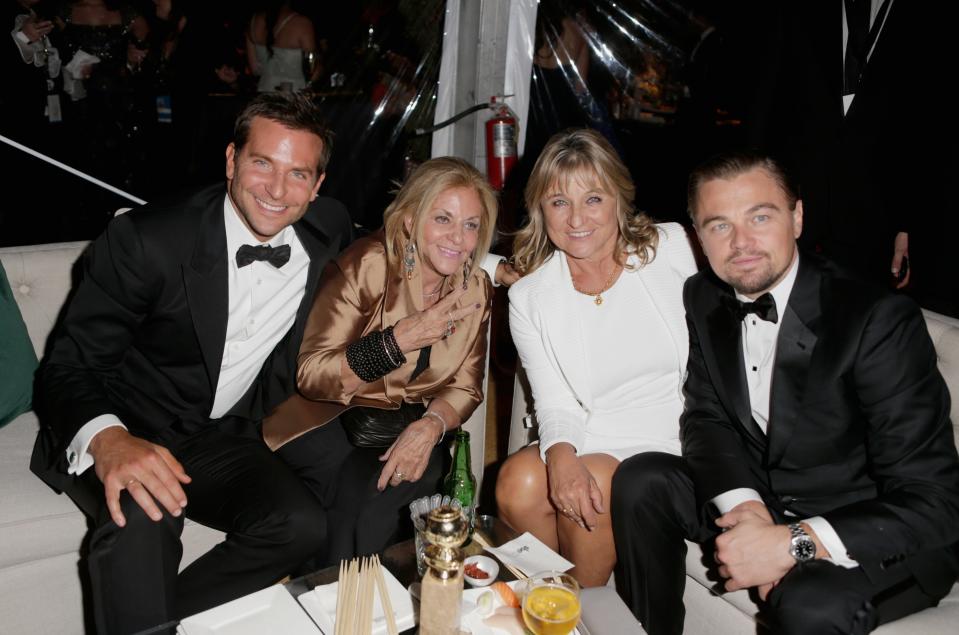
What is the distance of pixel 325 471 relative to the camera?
→ 196 cm

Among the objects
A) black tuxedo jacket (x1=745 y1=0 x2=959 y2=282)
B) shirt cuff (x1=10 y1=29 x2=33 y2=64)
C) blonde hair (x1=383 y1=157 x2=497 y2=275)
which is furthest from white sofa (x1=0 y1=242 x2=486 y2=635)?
shirt cuff (x1=10 y1=29 x2=33 y2=64)

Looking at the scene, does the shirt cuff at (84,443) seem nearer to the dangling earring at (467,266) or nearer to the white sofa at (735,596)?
the dangling earring at (467,266)

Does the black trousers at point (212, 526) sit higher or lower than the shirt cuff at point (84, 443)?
lower

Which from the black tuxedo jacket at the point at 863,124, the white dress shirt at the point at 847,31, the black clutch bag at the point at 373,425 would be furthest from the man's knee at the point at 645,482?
the white dress shirt at the point at 847,31

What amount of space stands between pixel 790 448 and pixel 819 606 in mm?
366

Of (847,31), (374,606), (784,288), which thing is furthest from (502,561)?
(847,31)

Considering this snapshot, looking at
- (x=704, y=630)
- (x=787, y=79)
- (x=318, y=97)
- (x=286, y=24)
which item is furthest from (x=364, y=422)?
(x=286, y=24)

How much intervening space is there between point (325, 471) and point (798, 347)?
126 centimetres

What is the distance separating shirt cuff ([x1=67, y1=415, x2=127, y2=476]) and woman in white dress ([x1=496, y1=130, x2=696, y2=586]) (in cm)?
99

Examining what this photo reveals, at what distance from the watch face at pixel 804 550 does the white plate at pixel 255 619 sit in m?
0.95

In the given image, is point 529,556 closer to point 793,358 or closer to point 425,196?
point 793,358

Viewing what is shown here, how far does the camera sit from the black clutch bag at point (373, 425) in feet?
6.39

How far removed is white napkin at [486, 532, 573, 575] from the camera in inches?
57.6

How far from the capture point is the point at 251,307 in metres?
1.91
